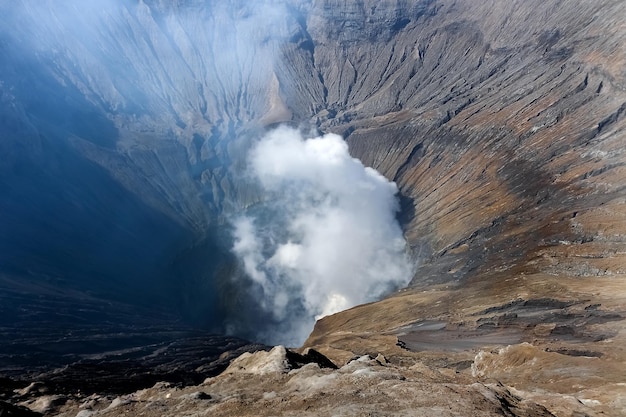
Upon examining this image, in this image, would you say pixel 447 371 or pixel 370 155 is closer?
pixel 447 371

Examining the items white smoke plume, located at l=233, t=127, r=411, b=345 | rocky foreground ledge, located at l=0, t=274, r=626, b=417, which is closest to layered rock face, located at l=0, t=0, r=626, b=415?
rocky foreground ledge, located at l=0, t=274, r=626, b=417

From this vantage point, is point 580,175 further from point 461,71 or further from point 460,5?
point 460,5

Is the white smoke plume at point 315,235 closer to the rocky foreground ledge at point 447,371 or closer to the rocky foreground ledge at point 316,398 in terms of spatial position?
the rocky foreground ledge at point 447,371

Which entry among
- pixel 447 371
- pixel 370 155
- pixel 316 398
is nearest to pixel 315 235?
pixel 370 155

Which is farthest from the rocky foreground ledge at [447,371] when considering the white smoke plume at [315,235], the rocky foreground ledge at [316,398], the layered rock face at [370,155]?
the white smoke plume at [315,235]

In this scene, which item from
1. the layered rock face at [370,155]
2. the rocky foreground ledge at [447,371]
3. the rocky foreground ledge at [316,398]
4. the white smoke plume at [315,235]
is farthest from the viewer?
the white smoke plume at [315,235]

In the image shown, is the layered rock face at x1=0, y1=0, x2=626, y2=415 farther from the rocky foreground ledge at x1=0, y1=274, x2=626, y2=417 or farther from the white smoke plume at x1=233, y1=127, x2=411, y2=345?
the white smoke plume at x1=233, y1=127, x2=411, y2=345

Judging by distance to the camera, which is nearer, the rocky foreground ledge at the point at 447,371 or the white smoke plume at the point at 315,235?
the rocky foreground ledge at the point at 447,371

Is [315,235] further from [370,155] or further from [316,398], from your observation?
[316,398]
